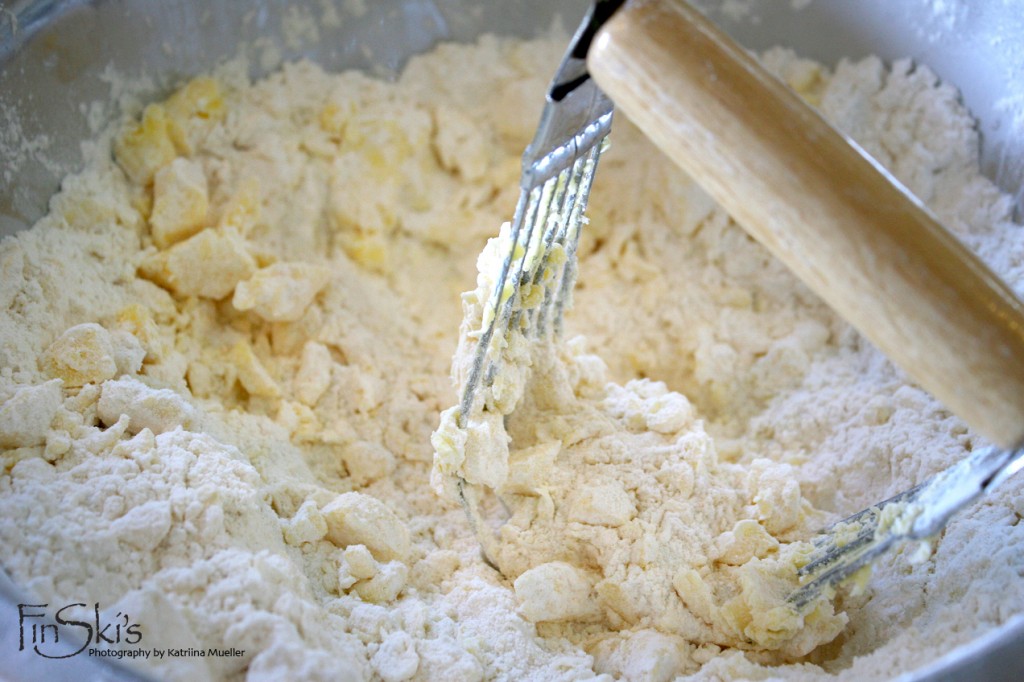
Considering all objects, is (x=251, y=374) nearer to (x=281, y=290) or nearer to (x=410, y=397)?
(x=281, y=290)

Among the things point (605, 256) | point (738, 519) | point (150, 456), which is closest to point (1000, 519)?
point (738, 519)

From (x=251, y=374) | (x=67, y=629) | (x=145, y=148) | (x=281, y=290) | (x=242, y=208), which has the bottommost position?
(x=67, y=629)

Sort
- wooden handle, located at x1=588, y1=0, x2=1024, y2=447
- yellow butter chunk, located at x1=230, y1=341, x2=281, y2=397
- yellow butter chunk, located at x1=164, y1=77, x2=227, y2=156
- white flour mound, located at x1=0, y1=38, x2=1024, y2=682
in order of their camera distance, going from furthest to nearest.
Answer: yellow butter chunk, located at x1=164, y1=77, x2=227, y2=156
yellow butter chunk, located at x1=230, y1=341, x2=281, y2=397
white flour mound, located at x1=0, y1=38, x2=1024, y2=682
wooden handle, located at x1=588, y1=0, x2=1024, y2=447

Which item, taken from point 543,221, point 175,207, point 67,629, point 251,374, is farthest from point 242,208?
point 67,629

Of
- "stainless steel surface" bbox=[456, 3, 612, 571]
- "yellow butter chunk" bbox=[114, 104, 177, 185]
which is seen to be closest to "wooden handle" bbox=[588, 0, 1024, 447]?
"stainless steel surface" bbox=[456, 3, 612, 571]

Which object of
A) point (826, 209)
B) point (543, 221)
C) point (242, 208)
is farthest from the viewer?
point (242, 208)

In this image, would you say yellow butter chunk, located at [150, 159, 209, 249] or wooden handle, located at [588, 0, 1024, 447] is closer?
wooden handle, located at [588, 0, 1024, 447]

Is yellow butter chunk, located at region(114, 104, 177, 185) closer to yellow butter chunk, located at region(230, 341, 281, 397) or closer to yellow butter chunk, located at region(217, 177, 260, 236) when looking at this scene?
yellow butter chunk, located at region(217, 177, 260, 236)
